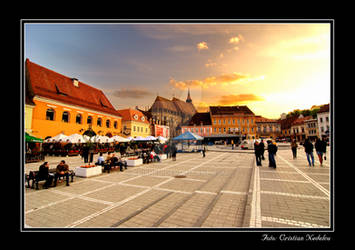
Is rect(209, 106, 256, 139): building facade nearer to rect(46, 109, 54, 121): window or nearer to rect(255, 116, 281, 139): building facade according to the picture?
rect(255, 116, 281, 139): building facade

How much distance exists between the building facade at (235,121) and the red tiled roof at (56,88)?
4365 centimetres

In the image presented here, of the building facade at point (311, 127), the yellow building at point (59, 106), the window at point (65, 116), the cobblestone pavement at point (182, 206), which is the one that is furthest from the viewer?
the building facade at point (311, 127)

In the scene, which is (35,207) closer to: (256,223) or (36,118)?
(256,223)

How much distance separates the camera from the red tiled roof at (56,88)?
22622 millimetres

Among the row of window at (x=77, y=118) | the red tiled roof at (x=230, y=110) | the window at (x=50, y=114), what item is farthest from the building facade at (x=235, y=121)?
the window at (x=50, y=114)

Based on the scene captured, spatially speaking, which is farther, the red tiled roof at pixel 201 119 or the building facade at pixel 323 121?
the red tiled roof at pixel 201 119

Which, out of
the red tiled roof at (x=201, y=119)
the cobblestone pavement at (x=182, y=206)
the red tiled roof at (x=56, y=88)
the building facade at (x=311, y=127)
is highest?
the red tiled roof at (x=56, y=88)

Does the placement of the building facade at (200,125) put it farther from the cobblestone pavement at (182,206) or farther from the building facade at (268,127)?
the cobblestone pavement at (182,206)

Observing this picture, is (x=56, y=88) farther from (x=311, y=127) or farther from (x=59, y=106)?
(x=311, y=127)

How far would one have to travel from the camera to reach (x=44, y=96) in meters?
22.1

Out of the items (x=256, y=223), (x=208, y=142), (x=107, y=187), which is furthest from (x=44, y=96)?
(x=208, y=142)

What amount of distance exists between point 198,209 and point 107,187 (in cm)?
446

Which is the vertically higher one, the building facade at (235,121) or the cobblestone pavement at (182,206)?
the building facade at (235,121)
